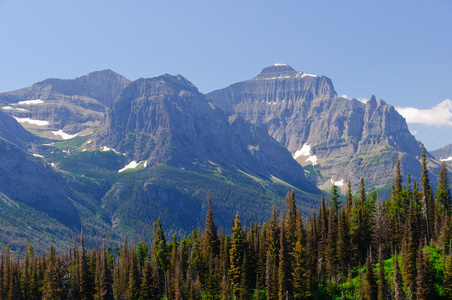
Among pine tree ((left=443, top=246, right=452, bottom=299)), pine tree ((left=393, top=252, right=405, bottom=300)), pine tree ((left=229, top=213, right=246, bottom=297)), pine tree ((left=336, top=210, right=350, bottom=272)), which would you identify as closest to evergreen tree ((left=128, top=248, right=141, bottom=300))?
pine tree ((left=229, top=213, right=246, bottom=297))

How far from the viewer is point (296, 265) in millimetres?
114125

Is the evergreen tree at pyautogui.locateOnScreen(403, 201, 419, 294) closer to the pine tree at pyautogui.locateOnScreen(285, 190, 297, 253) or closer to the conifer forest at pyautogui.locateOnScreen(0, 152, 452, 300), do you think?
the conifer forest at pyautogui.locateOnScreen(0, 152, 452, 300)

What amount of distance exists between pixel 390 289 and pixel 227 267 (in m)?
40.2

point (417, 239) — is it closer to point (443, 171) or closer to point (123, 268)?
point (443, 171)

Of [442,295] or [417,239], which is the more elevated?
[417,239]

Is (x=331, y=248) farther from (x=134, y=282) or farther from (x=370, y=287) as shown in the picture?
(x=134, y=282)

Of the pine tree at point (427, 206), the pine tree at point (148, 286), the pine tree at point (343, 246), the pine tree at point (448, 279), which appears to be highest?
the pine tree at point (427, 206)

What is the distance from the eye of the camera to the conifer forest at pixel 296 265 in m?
104

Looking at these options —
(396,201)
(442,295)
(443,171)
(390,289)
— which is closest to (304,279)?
(390,289)

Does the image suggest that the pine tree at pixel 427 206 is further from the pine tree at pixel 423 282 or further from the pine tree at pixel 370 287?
the pine tree at pixel 370 287

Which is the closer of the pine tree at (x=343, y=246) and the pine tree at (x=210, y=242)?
the pine tree at (x=343, y=246)

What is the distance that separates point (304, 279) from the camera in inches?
4409

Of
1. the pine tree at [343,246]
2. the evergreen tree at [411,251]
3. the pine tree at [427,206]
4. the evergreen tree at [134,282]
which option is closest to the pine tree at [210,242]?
the evergreen tree at [134,282]

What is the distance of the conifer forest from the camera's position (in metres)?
104
